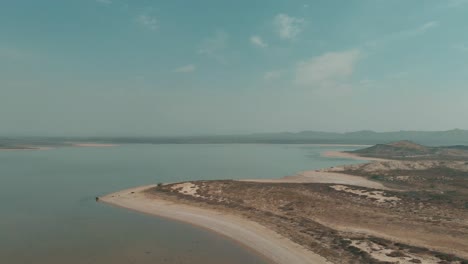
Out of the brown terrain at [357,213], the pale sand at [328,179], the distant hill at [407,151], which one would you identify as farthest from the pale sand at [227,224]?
the distant hill at [407,151]

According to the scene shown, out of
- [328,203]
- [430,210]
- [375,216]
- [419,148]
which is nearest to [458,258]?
[375,216]

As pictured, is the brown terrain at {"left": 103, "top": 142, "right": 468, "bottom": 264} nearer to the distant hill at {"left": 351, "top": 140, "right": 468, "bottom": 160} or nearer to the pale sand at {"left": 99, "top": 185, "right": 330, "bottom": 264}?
the pale sand at {"left": 99, "top": 185, "right": 330, "bottom": 264}

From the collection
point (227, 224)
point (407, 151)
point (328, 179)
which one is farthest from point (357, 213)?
point (407, 151)

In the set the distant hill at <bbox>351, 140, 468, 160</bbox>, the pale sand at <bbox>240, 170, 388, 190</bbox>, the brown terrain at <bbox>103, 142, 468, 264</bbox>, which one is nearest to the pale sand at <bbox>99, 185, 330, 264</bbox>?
the brown terrain at <bbox>103, 142, 468, 264</bbox>

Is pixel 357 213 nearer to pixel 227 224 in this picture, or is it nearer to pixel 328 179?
pixel 227 224

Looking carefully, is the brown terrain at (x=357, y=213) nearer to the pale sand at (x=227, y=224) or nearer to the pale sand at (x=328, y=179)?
the pale sand at (x=227, y=224)
